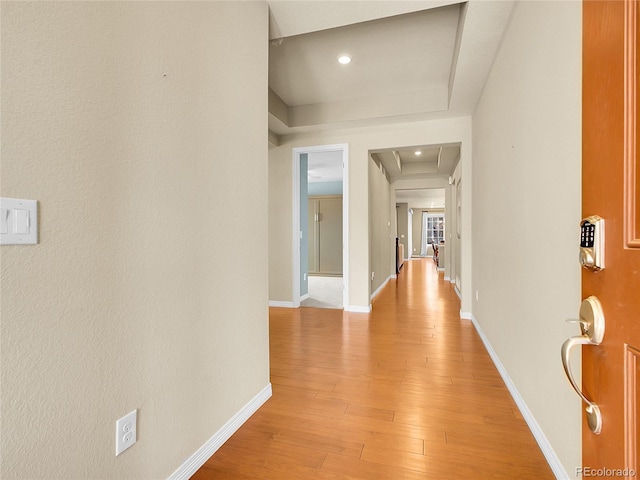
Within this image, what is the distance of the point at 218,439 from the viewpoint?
1530 mm

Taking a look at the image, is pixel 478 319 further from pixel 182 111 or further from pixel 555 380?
pixel 182 111

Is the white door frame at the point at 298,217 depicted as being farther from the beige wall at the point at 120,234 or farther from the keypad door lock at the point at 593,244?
the keypad door lock at the point at 593,244

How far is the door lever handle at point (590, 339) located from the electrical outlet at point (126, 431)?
129 centimetres

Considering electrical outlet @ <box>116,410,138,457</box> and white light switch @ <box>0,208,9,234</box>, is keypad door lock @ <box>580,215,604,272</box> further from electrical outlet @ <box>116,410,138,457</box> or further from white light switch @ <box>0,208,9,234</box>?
electrical outlet @ <box>116,410,138,457</box>

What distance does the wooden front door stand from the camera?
0.53m

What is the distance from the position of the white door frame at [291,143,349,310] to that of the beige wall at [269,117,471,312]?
2.1 inches

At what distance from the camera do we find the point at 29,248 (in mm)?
798

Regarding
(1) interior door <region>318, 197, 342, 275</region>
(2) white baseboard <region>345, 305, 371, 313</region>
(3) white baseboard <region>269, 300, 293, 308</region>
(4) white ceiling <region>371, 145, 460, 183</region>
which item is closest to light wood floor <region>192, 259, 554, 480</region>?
(2) white baseboard <region>345, 305, 371, 313</region>

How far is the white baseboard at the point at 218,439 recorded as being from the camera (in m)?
1.32

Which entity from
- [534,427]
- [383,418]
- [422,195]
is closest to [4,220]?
[383,418]

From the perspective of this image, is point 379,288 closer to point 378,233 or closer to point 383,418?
point 378,233

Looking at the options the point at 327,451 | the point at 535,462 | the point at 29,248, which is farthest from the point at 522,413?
the point at 29,248

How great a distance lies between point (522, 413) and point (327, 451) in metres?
1.18

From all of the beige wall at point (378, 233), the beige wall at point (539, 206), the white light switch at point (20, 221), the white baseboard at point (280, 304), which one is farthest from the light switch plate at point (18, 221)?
the beige wall at point (378, 233)
